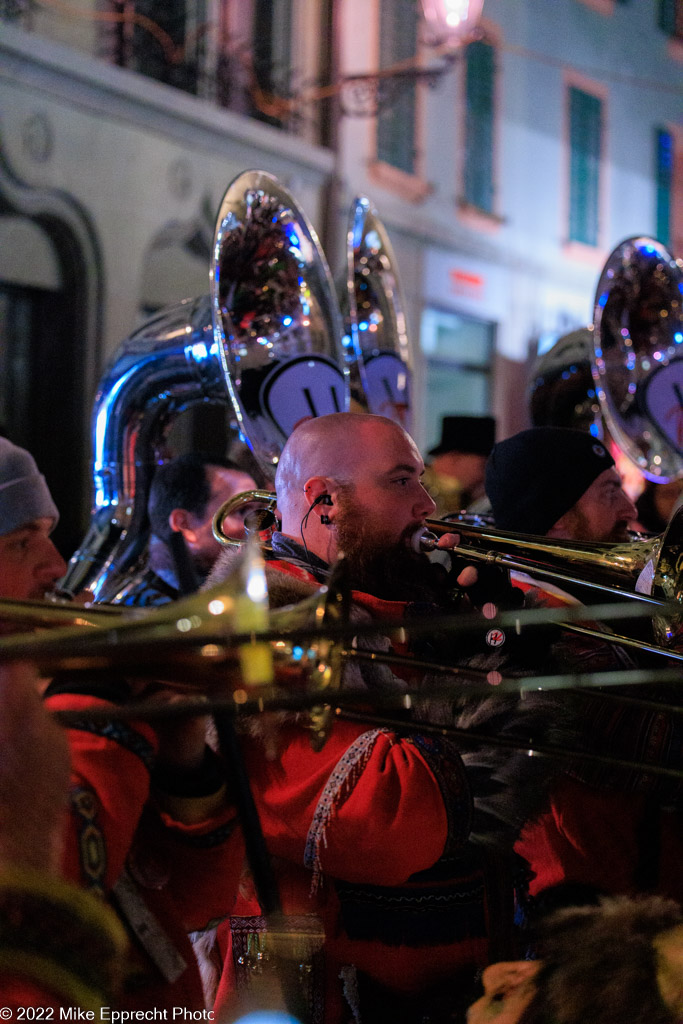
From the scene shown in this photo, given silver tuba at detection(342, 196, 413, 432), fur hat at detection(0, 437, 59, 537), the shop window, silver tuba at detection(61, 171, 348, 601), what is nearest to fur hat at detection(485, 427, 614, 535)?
silver tuba at detection(61, 171, 348, 601)

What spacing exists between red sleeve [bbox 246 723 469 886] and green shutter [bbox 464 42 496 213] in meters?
9.25

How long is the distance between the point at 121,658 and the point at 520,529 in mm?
1971

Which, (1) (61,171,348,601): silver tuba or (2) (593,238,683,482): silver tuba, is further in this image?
(2) (593,238,683,482): silver tuba

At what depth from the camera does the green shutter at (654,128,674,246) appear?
42.7ft

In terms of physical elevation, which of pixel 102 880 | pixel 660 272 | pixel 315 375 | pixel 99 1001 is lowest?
pixel 99 1001

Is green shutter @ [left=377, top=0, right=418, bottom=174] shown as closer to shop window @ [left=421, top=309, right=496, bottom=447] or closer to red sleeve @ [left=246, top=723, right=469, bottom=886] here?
shop window @ [left=421, top=309, right=496, bottom=447]

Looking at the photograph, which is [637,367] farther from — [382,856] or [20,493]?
[382,856]

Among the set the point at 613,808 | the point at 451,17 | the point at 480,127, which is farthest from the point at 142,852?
the point at 480,127

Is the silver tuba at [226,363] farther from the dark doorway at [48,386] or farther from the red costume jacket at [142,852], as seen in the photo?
the dark doorway at [48,386]

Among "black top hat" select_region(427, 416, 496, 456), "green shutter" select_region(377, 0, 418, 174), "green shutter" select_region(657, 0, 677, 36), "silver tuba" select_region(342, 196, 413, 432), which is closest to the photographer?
"silver tuba" select_region(342, 196, 413, 432)

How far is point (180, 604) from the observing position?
1.29 metres

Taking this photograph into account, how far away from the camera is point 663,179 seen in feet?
43.2

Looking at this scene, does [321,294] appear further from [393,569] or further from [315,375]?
[393,569]

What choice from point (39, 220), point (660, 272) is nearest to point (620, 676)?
point (660, 272)
